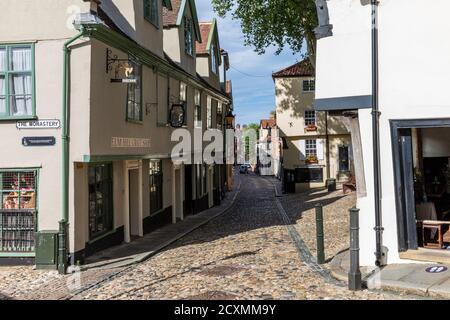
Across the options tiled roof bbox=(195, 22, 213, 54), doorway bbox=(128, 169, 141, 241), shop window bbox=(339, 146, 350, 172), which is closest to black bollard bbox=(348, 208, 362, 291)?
doorway bbox=(128, 169, 141, 241)

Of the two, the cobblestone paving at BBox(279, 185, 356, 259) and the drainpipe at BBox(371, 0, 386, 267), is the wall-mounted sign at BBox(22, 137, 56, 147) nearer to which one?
the cobblestone paving at BBox(279, 185, 356, 259)

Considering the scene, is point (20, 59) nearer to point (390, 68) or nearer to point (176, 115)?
point (176, 115)

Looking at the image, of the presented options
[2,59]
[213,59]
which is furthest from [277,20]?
[2,59]

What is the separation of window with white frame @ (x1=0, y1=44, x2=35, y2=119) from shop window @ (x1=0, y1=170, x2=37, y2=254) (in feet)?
4.69

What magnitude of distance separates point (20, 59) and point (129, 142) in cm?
361

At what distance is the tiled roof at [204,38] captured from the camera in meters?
26.1

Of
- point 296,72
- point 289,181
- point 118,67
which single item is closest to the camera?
point 118,67

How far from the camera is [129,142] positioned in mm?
13633

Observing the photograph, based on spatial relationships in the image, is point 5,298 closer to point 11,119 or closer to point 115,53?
point 11,119

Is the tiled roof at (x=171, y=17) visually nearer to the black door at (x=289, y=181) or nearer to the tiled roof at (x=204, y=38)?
the tiled roof at (x=204, y=38)

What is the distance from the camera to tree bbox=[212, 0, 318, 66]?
81.3ft

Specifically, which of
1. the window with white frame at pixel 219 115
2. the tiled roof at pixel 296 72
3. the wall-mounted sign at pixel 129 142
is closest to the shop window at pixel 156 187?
the wall-mounted sign at pixel 129 142

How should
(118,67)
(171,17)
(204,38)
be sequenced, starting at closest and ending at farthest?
(118,67)
(171,17)
(204,38)

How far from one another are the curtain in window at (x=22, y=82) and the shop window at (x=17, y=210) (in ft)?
4.78
